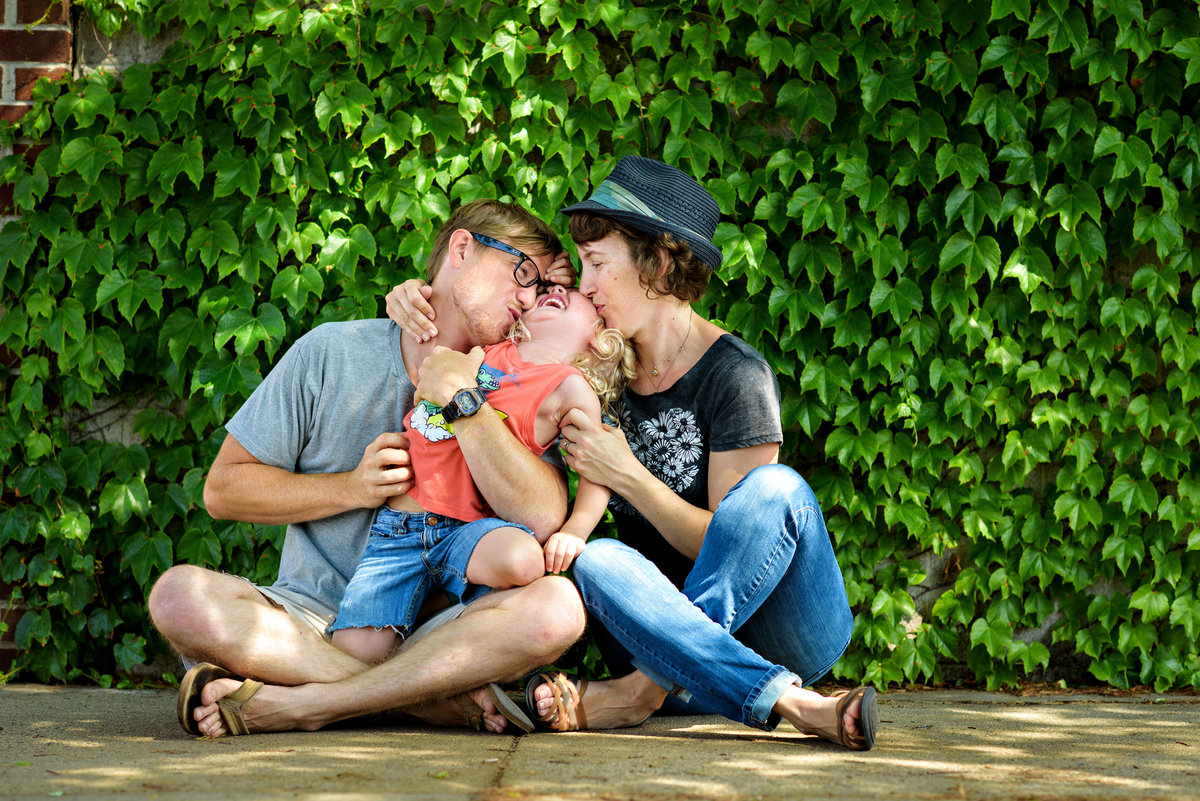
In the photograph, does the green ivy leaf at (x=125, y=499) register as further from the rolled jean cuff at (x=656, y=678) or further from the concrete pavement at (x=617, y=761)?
the rolled jean cuff at (x=656, y=678)

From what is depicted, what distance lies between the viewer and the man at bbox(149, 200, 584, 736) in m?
2.02

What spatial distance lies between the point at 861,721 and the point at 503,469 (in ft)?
2.93

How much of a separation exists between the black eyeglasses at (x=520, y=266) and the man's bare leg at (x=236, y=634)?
958 mm

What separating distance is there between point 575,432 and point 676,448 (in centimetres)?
30

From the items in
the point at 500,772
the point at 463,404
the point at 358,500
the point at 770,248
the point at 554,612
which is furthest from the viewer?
the point at 770,248

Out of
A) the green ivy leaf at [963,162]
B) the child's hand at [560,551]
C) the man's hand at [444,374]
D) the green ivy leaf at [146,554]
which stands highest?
the green ivy leaf at [963,162]

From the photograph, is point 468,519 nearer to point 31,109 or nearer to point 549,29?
point 549,29

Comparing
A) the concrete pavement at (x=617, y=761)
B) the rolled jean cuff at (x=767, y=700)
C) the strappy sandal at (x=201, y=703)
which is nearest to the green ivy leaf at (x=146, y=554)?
the concrete pavement at (x=617, y=761)

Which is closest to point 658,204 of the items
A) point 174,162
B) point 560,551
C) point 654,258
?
point 654,258

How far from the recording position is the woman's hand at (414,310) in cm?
236

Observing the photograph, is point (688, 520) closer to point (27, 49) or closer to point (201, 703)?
point (201, 703)

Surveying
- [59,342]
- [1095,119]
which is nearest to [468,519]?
[59,342]

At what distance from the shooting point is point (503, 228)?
Result: 8.02ft

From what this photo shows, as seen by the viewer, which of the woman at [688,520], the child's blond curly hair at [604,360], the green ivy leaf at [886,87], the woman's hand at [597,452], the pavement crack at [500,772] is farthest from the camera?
the green ivy leaf at [886,87]
